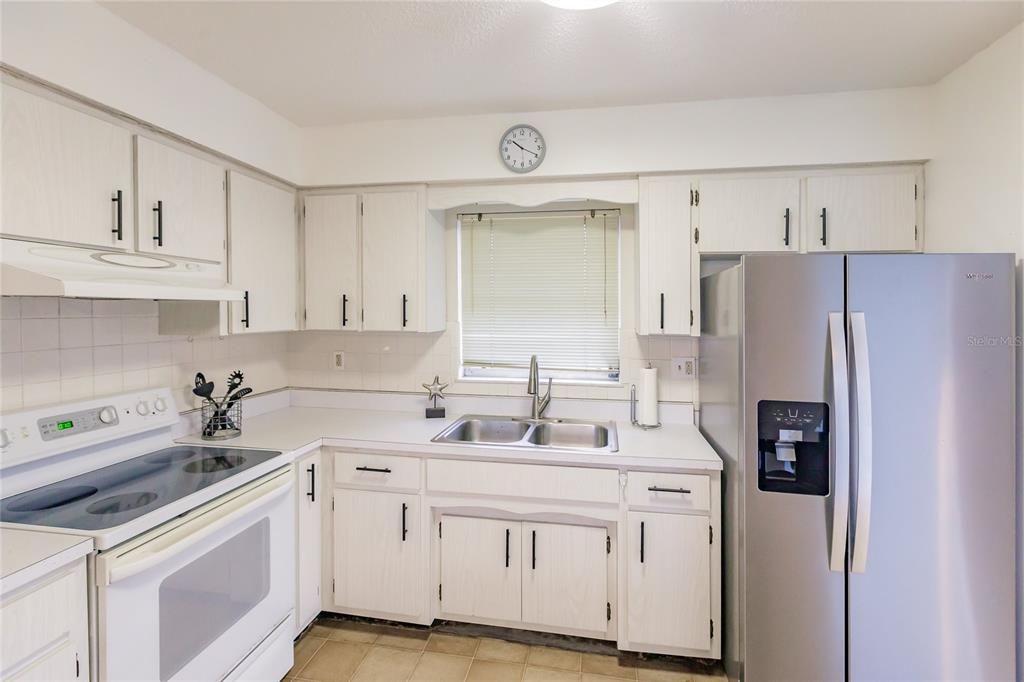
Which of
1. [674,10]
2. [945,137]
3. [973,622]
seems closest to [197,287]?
[674,10]

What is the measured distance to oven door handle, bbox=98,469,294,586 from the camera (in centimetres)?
129

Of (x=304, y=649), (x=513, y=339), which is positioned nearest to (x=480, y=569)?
(x=304, y=649)

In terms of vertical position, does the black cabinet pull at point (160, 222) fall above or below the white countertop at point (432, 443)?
above

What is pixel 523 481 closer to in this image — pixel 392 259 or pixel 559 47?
pixel 392 259

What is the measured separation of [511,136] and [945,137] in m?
1.87

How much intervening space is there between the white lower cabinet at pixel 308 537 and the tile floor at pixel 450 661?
166 millimetres

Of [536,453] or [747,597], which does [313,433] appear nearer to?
[536,453]

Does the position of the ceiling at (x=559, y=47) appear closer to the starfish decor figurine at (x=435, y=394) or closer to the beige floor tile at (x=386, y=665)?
the starfish decor figurine at (x=435, y=394)

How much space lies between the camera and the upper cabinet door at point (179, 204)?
1.79 metres

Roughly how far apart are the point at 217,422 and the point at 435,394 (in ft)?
3.48

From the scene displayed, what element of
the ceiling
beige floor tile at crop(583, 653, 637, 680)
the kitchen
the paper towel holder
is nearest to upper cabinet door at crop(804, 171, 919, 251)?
the kitchen

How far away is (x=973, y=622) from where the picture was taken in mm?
1606

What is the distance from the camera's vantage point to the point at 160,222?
1.84 metres

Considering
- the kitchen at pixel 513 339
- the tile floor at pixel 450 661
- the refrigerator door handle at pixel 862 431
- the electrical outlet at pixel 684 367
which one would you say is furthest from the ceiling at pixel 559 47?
the tile floor at pixel 450 661
